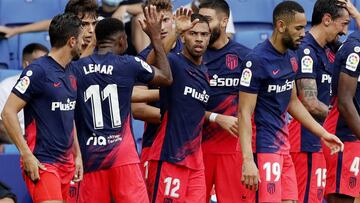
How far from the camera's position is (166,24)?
10.4 m

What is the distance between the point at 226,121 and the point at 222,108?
1.48 ft

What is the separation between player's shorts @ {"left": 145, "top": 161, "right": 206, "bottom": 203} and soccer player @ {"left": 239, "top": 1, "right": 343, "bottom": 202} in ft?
1.69

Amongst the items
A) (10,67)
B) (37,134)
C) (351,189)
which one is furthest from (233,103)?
(10,67)

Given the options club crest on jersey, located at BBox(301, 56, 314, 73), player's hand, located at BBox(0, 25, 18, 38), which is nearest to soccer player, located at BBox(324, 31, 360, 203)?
club crest on jersey, located at BBox(301, 56, 314, 73)

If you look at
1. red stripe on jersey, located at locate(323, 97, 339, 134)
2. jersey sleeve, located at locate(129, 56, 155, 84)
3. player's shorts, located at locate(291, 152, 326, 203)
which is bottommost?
player's shorts, located at locate(291, 152, 326, 203)

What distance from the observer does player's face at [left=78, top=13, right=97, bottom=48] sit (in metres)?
9.98

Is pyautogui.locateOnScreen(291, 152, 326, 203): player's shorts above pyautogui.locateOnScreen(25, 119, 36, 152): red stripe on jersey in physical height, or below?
below

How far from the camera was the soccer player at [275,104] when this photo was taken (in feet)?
31.2

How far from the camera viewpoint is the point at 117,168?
30.9ft

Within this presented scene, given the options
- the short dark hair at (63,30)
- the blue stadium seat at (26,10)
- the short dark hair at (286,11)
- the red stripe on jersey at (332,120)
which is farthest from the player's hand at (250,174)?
the blue stadium seat at (26,10)

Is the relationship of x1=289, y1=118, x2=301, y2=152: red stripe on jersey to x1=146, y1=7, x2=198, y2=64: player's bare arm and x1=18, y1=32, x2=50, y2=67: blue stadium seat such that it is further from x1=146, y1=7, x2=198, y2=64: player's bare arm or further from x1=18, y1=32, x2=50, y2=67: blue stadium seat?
x1=18, y1=32, x2=50, y2=67: blue stadium seat

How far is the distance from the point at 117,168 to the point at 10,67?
13.9ft

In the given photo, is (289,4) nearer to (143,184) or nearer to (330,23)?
(330,23)

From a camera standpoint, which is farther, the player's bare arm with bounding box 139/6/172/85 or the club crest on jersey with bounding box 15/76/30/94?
the player's bare arm with bounding box 139/6/172/85
